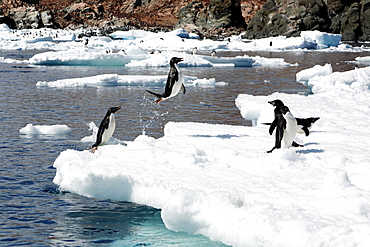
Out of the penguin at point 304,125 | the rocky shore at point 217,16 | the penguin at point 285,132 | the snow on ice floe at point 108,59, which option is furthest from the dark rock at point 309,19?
the penguin at point 285,132

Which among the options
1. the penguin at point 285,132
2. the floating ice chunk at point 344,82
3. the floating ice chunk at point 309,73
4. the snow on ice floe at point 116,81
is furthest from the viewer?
the snow on ice floe at point 116,81

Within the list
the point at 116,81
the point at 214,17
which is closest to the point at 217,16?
the point at 214,17

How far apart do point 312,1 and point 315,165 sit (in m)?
62.3

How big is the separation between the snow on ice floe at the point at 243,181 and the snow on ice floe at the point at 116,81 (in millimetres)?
10902

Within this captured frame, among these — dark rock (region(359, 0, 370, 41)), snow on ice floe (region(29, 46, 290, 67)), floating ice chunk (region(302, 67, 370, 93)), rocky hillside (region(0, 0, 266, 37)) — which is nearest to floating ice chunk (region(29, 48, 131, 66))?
snow on ice floe (region(29, 46, 290, 67))

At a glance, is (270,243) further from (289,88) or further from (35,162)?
(289,88)

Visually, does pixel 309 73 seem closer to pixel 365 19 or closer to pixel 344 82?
pixel 344 82

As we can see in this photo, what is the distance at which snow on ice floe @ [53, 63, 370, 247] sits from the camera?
4.76 metres

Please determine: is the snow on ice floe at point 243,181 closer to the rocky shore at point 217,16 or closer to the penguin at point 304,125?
the penguin at point 304,125

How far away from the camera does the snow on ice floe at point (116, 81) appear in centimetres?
1970

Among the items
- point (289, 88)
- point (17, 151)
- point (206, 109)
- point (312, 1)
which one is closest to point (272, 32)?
point (312, 1)

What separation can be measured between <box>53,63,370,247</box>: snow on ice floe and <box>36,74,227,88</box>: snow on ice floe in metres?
10.9

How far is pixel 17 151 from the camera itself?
30.4 feet

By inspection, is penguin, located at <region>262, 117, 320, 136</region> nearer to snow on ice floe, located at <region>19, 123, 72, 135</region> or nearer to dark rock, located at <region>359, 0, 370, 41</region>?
snow on ice floe, located at <region>19, 123, 72, 135</region>
